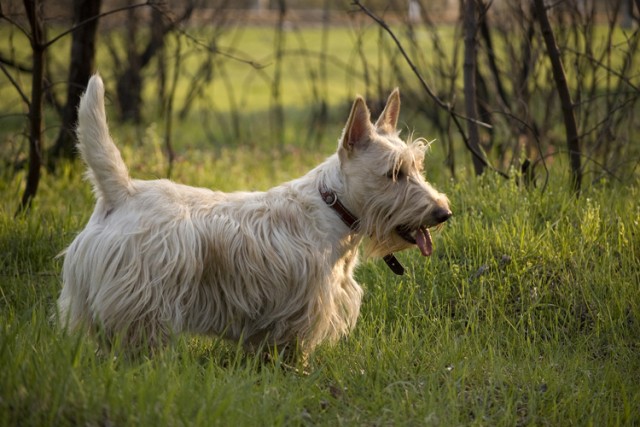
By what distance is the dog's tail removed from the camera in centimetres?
395

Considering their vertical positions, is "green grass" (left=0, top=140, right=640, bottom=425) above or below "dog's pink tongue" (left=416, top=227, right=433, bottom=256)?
below

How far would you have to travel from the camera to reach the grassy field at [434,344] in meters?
3.36

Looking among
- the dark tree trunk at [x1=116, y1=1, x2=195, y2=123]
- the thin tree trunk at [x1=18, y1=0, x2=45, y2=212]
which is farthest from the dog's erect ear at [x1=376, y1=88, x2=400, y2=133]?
the dark tree trunk at [x1=116, y1=1, x2=195, y2=123]

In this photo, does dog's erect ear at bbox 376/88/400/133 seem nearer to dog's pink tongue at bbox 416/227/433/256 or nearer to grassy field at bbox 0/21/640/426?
dog's pink tongue at bbox 416/227/433/256

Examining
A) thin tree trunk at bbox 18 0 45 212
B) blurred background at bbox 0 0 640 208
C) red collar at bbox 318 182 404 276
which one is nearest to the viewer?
red collar at bbox 318 182 404 276

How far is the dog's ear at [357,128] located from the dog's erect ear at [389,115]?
0.26 meters

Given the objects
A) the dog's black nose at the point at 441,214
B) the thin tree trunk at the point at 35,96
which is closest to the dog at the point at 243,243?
the dog's black nose at the point at 441,214

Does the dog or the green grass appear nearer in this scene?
the green grass

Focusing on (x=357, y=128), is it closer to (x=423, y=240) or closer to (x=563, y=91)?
(x=423, y=240)

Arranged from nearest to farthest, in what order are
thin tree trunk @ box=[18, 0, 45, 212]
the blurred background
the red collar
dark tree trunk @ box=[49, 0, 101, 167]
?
1. the red collar
2. thin tree trunk @ box=[18, 0, 45, 212]
3. the blurred background
4. dark tree trunk @ box=[49, 0, 101, 167]

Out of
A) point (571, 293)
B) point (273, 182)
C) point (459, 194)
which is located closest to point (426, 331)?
point (571, 293)

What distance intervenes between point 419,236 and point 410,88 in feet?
17.6

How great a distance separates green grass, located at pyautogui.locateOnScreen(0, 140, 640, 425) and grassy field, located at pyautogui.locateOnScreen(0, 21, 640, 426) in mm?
11

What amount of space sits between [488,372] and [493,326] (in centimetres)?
61
